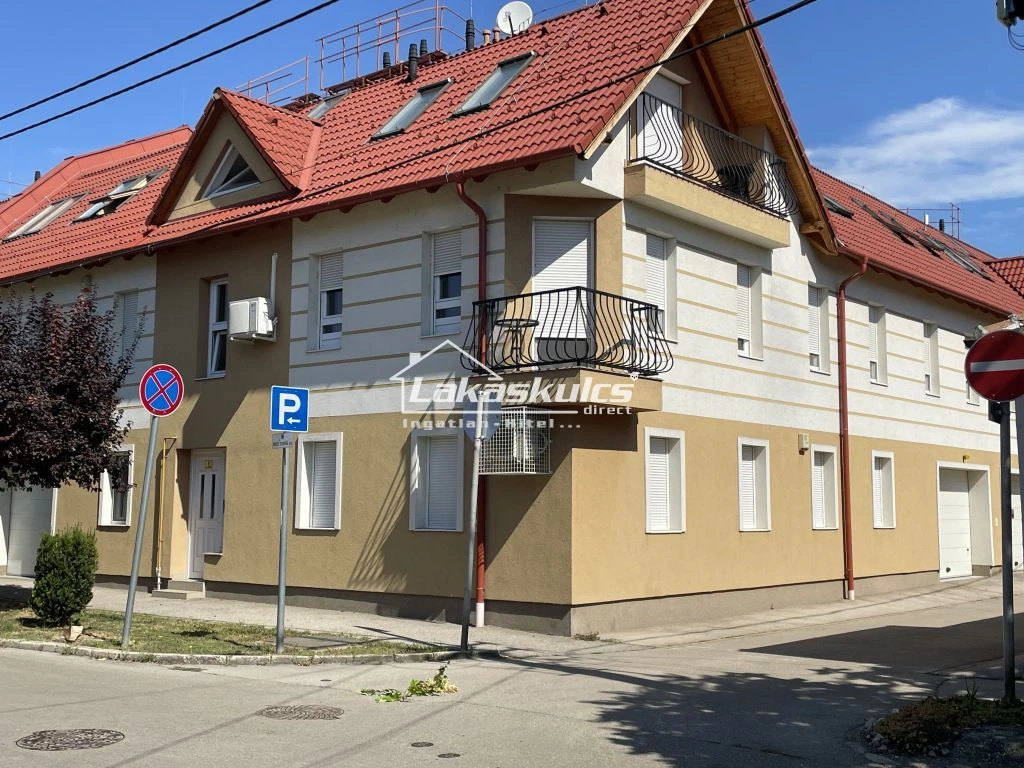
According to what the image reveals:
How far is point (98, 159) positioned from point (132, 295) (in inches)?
385

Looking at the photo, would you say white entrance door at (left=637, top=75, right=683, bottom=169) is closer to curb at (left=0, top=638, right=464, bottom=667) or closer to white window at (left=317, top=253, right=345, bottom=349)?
white window at (left=317, top=253, right=345, bottom=349)

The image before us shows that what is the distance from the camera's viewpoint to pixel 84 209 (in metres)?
24.0

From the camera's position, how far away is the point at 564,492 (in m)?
14.0

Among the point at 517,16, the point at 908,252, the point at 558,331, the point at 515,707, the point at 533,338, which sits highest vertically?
the point at 517,16

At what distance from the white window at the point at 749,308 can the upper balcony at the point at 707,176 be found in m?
0.56

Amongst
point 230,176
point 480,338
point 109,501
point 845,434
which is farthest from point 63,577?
point 845,434

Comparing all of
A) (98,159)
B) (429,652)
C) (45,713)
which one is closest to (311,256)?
(429,652)

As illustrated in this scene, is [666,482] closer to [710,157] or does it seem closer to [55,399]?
[710,157]

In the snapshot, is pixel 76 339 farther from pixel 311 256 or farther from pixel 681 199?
pixel 681 199

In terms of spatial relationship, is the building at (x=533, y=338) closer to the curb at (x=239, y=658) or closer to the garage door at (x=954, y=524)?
the garage door at (x=954, y=524)

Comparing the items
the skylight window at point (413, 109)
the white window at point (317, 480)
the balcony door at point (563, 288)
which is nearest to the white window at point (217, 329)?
the white window at point (317, 480)

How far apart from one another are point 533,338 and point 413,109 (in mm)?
5839

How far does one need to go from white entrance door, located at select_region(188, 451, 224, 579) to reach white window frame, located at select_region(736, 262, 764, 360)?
8943mm

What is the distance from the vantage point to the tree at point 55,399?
46.5 feet
